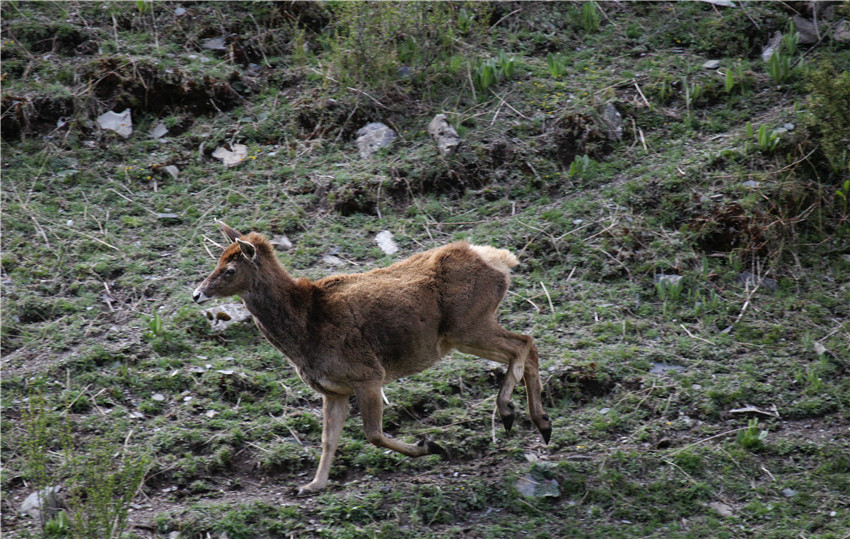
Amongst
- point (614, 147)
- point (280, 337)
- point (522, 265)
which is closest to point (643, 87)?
point (614, 147)

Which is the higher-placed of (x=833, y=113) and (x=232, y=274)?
(x=833, y=113)

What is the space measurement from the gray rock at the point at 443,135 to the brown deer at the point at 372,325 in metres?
3.29

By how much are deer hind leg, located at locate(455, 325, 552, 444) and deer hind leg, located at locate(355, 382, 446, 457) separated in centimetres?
73

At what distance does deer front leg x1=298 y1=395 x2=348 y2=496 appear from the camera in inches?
251

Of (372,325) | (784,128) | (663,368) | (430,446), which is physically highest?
(784,128)

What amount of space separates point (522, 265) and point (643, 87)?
3.36 meters

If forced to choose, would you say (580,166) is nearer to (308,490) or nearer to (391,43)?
(391,43)

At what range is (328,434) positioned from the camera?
21.6 ft

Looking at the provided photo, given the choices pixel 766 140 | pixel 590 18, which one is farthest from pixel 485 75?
pixel 766 140

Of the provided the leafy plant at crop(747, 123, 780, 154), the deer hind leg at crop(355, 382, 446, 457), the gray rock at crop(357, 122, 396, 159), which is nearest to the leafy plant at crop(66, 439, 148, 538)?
the deer hind leg at crop(355, 382, 446, 457)

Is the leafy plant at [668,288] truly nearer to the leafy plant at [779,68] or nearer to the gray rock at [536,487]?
the gray rock at [536,487]

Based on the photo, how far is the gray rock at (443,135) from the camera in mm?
10086

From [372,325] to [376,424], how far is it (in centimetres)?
78

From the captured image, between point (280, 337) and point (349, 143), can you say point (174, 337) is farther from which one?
point (349, 143)
